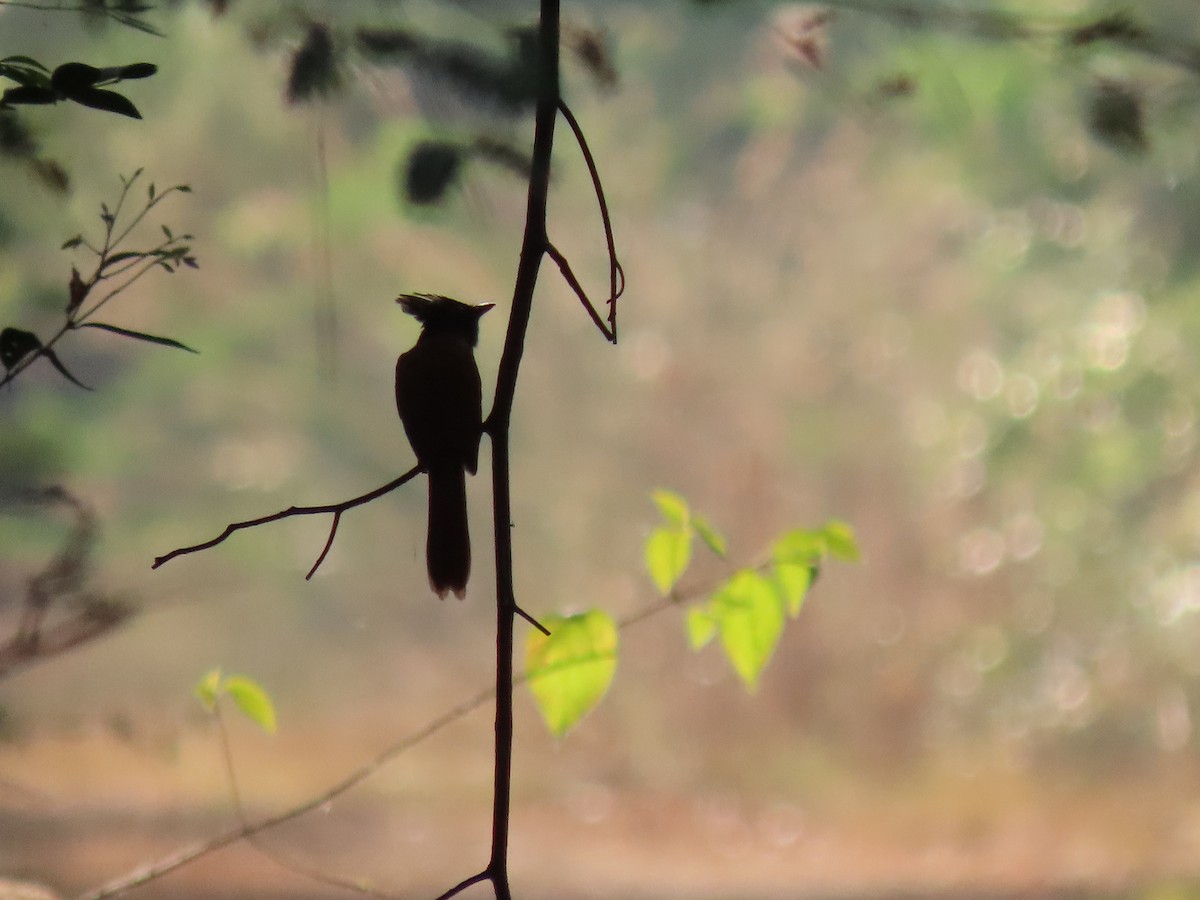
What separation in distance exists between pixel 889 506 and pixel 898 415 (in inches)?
6.8

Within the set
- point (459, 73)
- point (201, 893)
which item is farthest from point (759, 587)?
point (201, 893)

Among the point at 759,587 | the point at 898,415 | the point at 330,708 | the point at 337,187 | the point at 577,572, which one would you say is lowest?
the point at 759,587

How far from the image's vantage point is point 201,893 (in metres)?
1.36

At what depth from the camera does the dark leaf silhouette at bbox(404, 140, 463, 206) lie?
1.46ft

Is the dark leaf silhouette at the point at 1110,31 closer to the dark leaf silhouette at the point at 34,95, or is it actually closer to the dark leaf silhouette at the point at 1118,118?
the dark leaf silhouette at the point at 1118,118

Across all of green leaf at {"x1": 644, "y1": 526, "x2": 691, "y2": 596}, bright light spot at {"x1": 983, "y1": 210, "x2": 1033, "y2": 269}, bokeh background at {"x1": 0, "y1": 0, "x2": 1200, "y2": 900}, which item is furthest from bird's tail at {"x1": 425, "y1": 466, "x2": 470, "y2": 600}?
bright light spot at {"x1": 983, "y1": 210, "x2": 1033, "y2": 269}

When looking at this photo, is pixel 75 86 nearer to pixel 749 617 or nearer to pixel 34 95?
pixel 34 95

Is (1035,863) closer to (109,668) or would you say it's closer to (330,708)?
(330,708)

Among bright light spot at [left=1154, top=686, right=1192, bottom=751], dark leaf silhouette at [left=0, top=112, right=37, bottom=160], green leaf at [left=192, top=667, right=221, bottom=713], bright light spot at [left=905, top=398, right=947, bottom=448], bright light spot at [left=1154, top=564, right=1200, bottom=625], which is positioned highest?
bright light spot at [left=905, top=398, right=947, bottom=448]

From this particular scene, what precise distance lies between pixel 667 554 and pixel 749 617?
5 centimetres

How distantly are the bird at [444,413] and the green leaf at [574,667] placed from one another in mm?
54

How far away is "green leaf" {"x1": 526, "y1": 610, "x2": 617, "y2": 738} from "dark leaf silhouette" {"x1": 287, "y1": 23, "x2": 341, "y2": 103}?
25 cm

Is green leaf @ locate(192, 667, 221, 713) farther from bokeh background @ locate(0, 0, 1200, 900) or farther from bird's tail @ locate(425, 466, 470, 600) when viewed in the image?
bokeh background @ locate(0, 0, 1200, 900)

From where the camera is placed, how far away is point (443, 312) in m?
0.50
